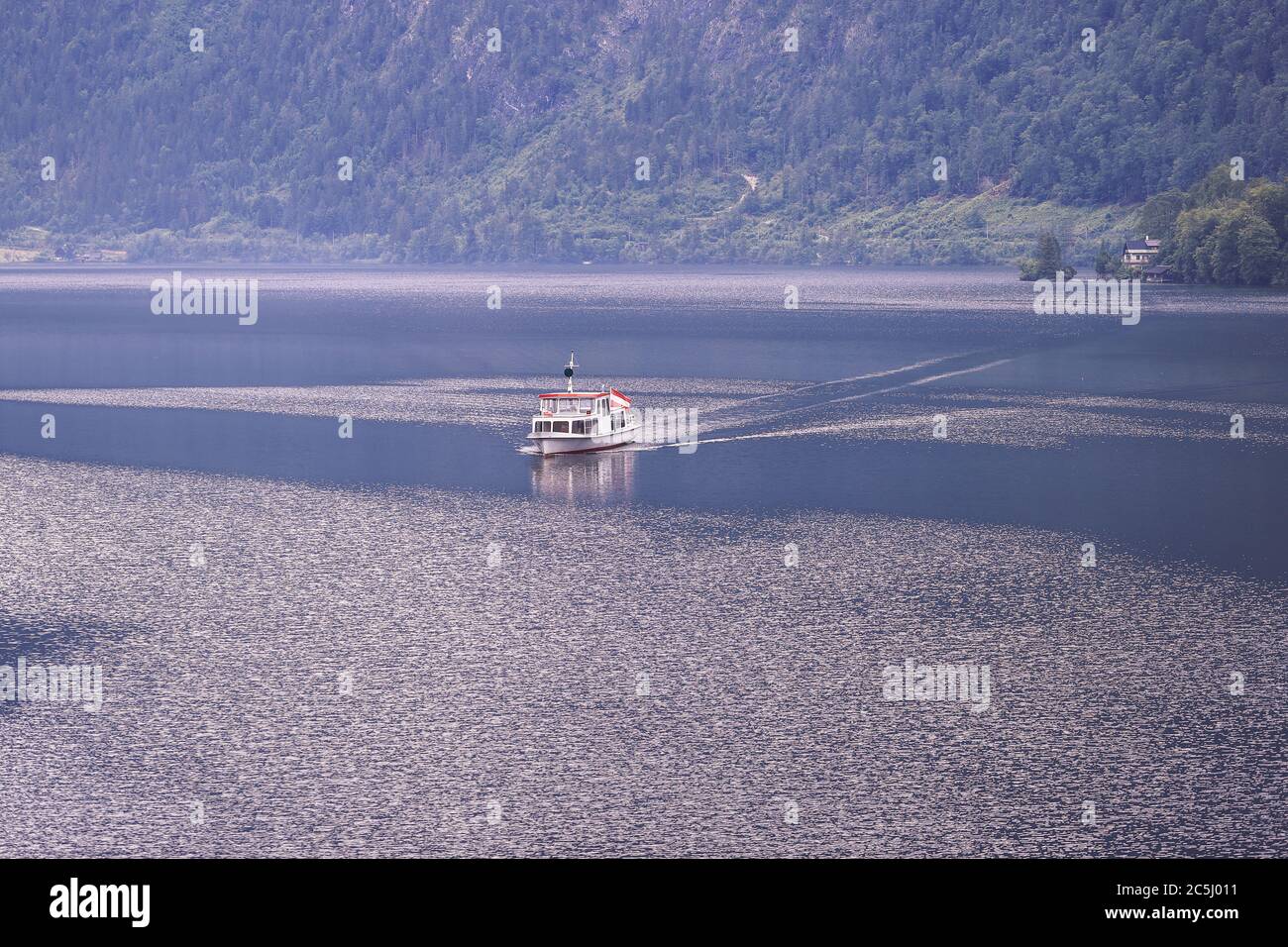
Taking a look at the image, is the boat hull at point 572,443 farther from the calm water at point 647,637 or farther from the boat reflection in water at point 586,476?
the calm water at point 647,637

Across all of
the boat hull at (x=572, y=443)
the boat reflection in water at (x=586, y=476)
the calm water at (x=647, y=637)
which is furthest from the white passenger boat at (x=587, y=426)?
the calm water at (x=647, y=637)

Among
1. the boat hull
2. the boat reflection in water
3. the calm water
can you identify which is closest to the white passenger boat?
the boat hull

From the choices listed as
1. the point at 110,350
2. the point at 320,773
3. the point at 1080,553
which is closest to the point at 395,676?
the point at 320,773

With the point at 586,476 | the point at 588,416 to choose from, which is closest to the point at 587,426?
the point at 588,416

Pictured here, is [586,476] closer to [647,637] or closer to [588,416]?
[588,416]

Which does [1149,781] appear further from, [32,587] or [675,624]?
[32,587]

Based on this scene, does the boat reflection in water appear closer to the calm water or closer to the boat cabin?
the calm water
